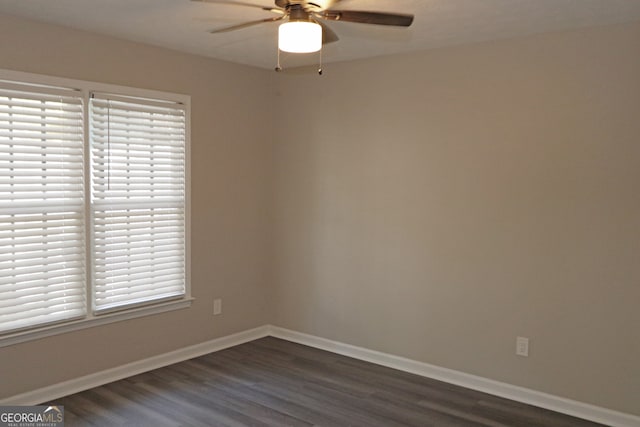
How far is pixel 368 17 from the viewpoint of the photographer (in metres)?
2.43

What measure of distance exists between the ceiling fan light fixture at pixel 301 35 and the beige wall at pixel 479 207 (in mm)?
1662

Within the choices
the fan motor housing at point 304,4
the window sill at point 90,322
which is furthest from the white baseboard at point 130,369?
the fan motor housing at point 304,4

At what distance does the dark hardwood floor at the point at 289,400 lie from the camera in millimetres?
3230

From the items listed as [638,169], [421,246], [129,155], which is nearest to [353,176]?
[421,246]

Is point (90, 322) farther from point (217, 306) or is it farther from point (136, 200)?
point (217, 306)

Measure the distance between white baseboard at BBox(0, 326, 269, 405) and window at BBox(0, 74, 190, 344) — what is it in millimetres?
396

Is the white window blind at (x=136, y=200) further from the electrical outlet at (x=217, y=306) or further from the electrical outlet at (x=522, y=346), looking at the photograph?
the electrical outlet at (x=522, y=346)

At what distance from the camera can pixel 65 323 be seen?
3.50 m

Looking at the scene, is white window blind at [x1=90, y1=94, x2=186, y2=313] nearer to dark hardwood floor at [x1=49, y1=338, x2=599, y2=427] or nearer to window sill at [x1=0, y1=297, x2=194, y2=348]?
window sill at [x1=0, y1=297, x2=194, y2=348]

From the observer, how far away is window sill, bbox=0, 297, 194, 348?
328cm

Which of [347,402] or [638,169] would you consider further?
[347,402]

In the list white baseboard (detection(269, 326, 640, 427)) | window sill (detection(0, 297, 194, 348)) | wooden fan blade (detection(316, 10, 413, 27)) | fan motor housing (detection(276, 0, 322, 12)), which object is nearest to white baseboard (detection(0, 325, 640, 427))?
white baseboard (detection(269, 326, 640, 427))

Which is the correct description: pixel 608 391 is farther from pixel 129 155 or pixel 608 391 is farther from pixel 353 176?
pixel 129 155

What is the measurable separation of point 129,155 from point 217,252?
1.15 metres
